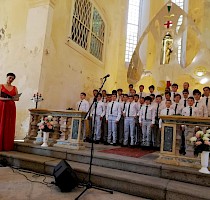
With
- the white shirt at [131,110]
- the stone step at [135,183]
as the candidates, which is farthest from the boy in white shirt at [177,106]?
the stone step at [135,183]

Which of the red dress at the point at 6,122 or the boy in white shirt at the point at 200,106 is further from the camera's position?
the boy in white shirt at the point at 200,106

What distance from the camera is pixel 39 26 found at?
6508 millimetres

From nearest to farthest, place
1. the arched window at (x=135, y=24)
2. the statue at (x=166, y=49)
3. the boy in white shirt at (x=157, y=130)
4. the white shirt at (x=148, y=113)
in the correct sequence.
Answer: the white shirt at (x=148, y=113) < the boy in white shirt at (x=157, y=130) < the statue at (x=166, y=49) < the arched window at (x=135, y=24)

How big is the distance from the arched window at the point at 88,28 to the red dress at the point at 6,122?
138 inches

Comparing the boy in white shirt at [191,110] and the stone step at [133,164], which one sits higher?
the boy in white shirt at [191,110]

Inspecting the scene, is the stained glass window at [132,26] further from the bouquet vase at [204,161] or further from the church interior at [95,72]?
the bouquet vase at [204,161]

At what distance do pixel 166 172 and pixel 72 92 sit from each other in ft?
16.2

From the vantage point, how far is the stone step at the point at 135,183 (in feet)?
9.96

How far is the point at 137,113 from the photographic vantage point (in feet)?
20.1

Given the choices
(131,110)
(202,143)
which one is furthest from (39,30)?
(202,143)

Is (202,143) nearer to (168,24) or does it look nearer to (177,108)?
(177,108)

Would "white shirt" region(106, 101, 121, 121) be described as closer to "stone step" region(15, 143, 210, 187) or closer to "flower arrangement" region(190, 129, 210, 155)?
"stone step" region(15, 143, 210, 187)

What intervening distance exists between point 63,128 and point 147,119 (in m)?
2.27

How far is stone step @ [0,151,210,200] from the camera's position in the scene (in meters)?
3.04
